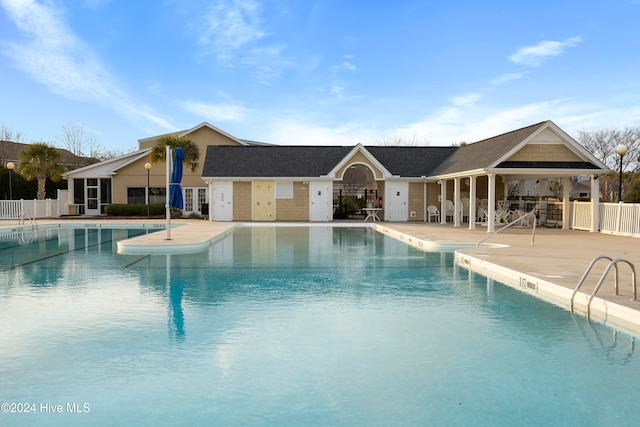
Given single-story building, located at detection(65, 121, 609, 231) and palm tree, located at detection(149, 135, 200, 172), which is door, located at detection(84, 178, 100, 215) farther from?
palm tree, located at detection(149, 135, 200, 172)

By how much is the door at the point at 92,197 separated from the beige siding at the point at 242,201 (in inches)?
448

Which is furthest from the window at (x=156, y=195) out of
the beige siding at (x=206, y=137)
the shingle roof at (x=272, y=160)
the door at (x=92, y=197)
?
the shingle roof at (x=272, y=160)

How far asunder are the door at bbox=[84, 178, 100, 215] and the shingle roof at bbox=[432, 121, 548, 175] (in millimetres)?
21601

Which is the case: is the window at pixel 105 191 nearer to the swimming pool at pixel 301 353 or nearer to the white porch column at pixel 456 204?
the white porch column at pixel 456 204

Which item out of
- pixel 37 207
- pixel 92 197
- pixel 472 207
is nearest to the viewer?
pixel 472 207

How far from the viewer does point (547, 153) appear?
20.8m

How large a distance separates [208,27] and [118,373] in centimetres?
1832

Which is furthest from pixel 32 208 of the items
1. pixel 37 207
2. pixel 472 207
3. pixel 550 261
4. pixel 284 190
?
pixel 550 261

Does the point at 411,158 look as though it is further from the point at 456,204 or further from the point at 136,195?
the point at 136,195

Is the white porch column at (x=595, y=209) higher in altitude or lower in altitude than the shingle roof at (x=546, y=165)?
lower

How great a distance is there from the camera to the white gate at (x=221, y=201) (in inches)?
1100

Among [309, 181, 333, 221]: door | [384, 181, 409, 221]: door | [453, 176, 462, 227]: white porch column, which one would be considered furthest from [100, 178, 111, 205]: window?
[453, 176, 462, 227]: white porch column

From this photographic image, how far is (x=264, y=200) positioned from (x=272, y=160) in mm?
2516

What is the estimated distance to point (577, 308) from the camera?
746cm
